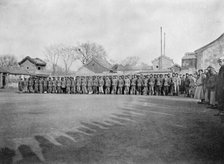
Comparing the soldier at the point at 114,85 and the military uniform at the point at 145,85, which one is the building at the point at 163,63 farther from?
the military uniform at the point at 145,85

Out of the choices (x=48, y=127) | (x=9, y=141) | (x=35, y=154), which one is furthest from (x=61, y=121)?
(x=35, y=154)

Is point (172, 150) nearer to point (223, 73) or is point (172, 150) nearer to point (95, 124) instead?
point (95, 124)

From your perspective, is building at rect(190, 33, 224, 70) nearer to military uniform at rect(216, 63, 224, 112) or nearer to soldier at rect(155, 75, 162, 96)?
soldier at rect(155, 75, 162, 96)

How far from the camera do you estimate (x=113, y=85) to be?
19.2m

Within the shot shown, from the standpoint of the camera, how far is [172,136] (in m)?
4.55

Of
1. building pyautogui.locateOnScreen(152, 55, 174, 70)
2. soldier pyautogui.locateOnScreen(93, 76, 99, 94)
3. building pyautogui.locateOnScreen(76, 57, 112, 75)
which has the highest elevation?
building pyautogui.locateOnScreen(152, 55, 174, 70)

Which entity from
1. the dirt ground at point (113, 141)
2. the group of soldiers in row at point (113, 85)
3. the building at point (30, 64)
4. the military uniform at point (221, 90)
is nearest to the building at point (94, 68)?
the building at point (30, 64)

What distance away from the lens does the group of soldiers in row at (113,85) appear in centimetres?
1733

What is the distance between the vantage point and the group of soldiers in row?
17.3 meters

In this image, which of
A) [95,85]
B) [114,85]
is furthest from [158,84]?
[95,85]

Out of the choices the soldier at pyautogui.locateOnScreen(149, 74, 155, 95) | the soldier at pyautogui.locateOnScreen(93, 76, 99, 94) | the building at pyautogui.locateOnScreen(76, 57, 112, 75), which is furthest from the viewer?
the building at pyautogui.locateOnScreen(76, 57, 112, 75)

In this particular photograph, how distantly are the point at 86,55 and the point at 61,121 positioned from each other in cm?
6861

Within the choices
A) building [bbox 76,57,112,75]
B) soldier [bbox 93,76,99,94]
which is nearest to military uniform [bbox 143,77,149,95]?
soldier [bbox 93,76,99,94]

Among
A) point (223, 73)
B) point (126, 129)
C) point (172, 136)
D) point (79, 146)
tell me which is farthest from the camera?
point (223, 73)
